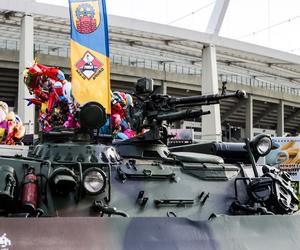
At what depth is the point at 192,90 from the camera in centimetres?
3738

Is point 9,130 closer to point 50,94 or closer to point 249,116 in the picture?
point 50,94

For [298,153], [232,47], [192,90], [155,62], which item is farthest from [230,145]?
[192,90]

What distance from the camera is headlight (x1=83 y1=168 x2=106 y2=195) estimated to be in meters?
5.91

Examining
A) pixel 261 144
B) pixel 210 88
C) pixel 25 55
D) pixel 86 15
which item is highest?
pixel 25 55

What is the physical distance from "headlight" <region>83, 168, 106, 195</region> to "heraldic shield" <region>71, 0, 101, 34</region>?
190 inches

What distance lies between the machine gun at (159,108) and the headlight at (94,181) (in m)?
1.37

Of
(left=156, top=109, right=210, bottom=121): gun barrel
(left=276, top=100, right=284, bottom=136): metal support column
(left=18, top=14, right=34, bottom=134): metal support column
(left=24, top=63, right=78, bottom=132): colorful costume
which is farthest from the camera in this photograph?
(left=276, top=100, right=284, bottom=136): metal support column

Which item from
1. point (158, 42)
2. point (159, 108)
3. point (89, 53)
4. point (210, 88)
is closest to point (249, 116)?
point (210, 88)

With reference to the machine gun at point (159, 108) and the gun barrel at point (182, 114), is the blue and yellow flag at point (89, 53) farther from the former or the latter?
the gun barrel at point (182, 114)

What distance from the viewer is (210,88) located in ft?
99.9

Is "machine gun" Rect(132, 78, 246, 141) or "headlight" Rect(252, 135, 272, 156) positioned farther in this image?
"headlight" Rect(252, 135, 272, 156)

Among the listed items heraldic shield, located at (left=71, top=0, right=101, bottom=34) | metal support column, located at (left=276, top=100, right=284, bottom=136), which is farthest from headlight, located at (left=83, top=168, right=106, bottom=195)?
metal support column, located at (left=276, top=100, right=284, bottom=136)

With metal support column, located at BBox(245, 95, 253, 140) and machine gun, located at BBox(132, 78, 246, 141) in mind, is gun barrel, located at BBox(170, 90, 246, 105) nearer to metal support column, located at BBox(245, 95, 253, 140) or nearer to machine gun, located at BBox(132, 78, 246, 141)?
machine gun, located at BBox(132, 78, 246, 141)

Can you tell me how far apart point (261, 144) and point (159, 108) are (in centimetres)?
137
